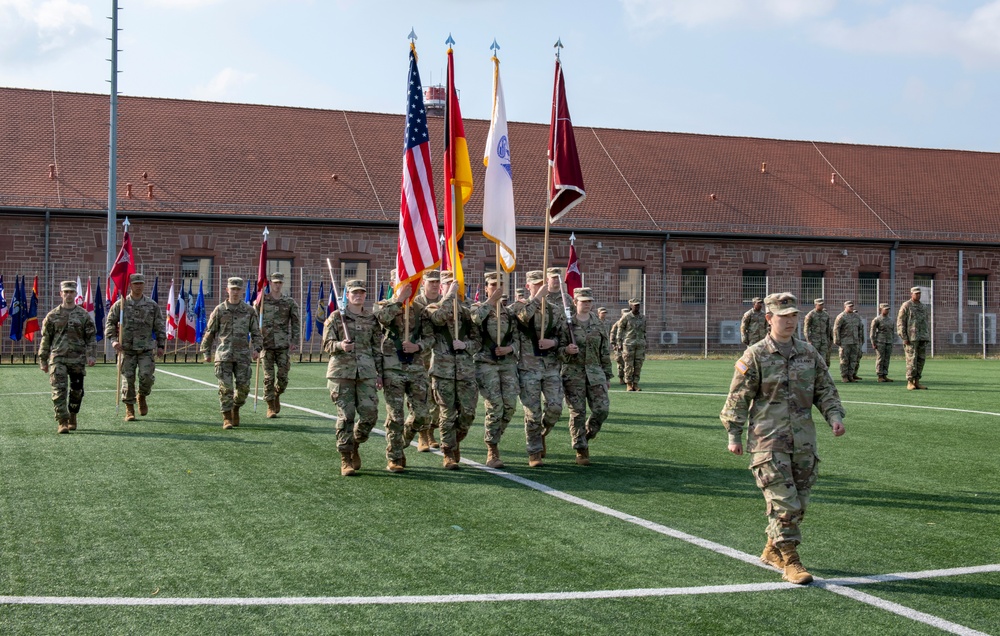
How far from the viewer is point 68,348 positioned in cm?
1429

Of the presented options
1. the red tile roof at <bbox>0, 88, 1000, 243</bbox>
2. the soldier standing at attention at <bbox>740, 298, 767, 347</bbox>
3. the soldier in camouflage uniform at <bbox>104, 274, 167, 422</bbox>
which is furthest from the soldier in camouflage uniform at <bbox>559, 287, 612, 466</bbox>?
the red tile roof at <bbox>0, 88, 1000, 243</bbox>

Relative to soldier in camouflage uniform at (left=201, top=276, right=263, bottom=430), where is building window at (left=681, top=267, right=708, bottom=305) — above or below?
above

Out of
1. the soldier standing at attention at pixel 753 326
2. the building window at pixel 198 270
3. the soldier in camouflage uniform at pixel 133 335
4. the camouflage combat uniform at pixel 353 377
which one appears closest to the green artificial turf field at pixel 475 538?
the camouflage combat uniform at pixel 353 377

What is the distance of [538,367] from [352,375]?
2.10 m

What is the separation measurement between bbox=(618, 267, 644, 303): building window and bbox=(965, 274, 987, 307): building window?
14679 millimetres

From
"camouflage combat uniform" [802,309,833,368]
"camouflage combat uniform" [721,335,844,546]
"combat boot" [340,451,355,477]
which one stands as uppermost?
"camouflage combat uniform" [802,309,833,368]

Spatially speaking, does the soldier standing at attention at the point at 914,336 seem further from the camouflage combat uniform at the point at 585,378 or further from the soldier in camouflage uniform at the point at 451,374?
the soldier in camouflage uniform at the point at 451,374

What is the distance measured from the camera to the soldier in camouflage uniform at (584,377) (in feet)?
38.4

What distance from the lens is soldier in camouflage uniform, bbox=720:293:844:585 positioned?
702 centimetres

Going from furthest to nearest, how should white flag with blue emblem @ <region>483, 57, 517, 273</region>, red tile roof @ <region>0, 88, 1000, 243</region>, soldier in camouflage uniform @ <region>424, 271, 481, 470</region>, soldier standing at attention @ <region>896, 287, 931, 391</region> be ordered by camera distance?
red tile roof @ <region>0, 88, 1000, 243</region> < soldier standing at attention @ <region>896, 287, 931, 391</region> < white flag with blue emblem @ <region>483, 57, 517, 273</region> < soldier in camouflage uniform @ <region>424, 271, 481, 470</region>

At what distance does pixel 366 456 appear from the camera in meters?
12.2

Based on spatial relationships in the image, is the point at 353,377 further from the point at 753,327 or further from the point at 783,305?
the point at 753,327

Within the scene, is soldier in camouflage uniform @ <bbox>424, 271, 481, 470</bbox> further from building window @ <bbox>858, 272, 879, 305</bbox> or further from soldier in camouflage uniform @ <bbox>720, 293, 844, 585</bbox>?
building window @ <bbox>858, 272, 879, 305</bbox>

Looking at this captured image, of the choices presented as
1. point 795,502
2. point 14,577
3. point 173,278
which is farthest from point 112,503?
point 173,278
